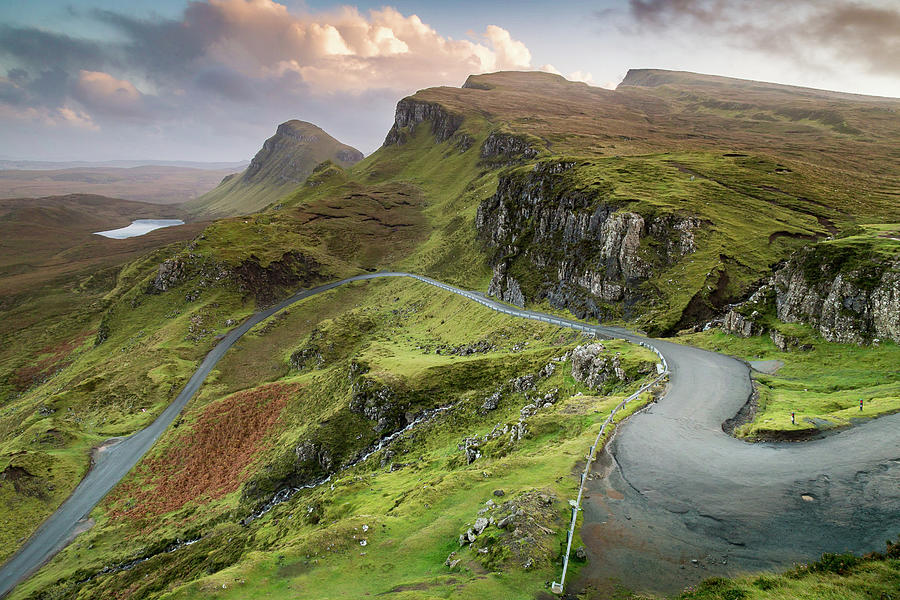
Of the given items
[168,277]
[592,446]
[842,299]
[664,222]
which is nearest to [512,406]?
[592,446]

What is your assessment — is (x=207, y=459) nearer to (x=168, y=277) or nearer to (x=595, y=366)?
(x=595, y=366)

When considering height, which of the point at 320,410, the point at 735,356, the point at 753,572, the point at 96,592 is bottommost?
the point at 96,592

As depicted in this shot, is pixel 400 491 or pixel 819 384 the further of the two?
pixel 400 491

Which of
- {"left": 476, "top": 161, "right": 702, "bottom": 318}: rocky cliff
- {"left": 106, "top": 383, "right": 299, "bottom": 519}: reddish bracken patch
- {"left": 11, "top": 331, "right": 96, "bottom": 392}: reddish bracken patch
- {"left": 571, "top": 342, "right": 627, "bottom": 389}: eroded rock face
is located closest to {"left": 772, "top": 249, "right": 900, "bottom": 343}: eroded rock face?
{"left": 571, "top": 342, "right": 627, "bottom": 389}: eroded rock face

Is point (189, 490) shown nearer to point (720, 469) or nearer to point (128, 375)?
point (128, 375)

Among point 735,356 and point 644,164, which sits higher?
point 644,164

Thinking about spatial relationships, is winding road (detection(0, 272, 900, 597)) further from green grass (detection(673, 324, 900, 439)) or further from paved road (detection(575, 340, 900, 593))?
green grass (detection(673, 324, 900, 439))

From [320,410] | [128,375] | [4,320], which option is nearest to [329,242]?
[128,375]
